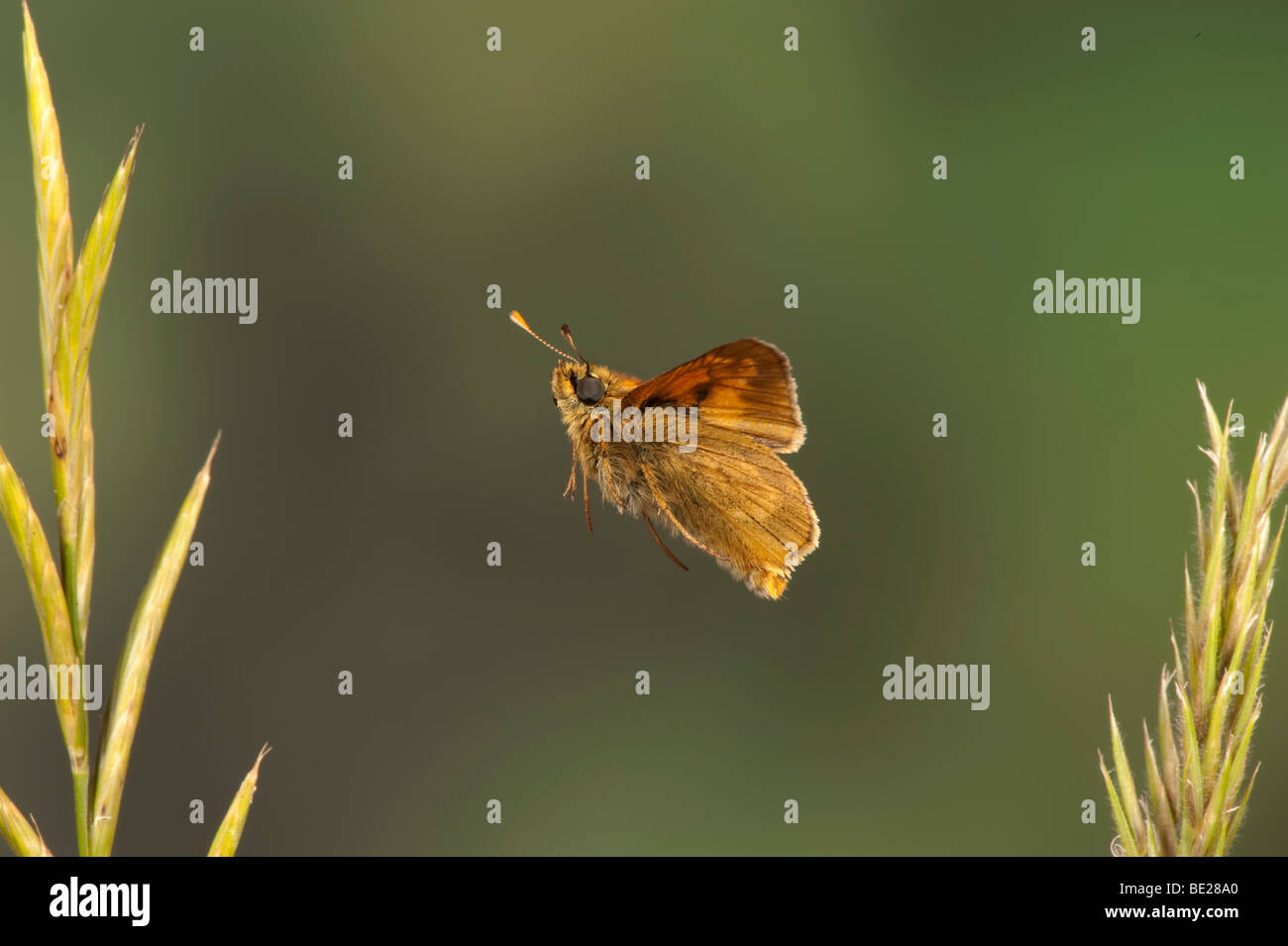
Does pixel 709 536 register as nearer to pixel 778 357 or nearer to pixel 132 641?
pixel 778 357

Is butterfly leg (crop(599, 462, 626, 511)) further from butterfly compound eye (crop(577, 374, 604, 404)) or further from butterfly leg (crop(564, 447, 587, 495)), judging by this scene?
butterfly compound eye (crop(577, 374, 604, 404))

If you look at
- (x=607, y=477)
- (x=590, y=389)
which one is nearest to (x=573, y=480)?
(x=607, y=477)

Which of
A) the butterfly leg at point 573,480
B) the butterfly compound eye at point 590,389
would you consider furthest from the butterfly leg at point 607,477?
the butterfly compound eye at point 590,389

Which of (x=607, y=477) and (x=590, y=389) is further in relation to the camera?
(x=607, y=477)

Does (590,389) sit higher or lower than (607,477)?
higher

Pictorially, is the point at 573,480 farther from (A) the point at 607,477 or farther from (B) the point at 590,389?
(B) the point at 590,389

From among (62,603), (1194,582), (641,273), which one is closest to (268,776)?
(641,273)

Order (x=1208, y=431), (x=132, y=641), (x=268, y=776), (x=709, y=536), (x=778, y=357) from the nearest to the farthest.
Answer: (x=132, y=641)
(x=1208, y=431)
(x=778, y=357)
(x=709, y=536)
(x=268, y=776)

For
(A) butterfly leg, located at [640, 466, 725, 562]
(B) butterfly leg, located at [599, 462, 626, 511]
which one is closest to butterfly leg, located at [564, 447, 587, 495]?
(B) butterfly leg, located at [599, 462, 626, 511]
